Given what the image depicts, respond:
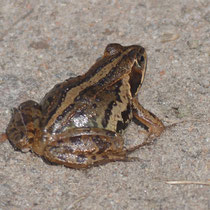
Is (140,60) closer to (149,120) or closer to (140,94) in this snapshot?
(140,94)

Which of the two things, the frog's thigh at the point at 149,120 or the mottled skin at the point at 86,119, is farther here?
the frog's thigh at the point at 149,120

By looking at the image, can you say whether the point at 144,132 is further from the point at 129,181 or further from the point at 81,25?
the point at 81,25

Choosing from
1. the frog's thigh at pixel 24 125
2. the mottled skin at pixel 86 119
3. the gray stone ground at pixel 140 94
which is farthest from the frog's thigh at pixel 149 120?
the frog's thigh at pixel 24 125

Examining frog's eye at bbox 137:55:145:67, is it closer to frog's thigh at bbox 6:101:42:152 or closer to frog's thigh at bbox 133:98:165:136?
frog's thigh at bbox 133:98:165:136

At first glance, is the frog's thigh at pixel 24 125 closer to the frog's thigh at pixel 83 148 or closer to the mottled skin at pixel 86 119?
the mottled skin at pixel 86 119

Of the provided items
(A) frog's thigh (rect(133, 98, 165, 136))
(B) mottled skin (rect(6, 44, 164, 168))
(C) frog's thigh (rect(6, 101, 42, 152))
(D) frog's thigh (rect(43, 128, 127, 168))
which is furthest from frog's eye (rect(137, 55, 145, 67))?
(C) frog's thigh (rect(6, 101, 42, 152))

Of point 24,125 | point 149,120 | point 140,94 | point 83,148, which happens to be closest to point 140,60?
point 140,94

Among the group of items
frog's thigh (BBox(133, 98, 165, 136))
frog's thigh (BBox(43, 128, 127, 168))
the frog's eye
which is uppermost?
the frog's eye
